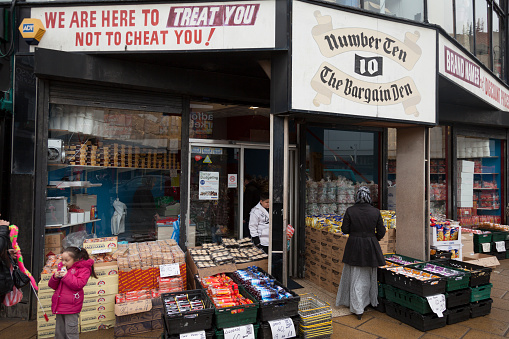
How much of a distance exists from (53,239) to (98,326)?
5.23 ft

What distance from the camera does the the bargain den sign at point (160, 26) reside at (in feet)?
15.9

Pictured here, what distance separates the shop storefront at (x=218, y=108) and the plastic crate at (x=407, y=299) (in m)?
1.30

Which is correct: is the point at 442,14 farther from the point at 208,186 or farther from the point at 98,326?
the point at 98,326

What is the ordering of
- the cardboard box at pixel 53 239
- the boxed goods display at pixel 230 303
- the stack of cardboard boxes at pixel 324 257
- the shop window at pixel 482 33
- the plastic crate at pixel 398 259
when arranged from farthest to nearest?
1. the shop window at pixel 482 33
2. the stack of cardboard boxes at pixel 324 257
3. the plastic crate at pixel 398 259
4. the cardboard box at pixel 53 239
5. the boxed goods display at pixel 230 303

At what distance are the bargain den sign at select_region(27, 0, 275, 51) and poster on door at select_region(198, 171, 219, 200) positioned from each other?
240 cm

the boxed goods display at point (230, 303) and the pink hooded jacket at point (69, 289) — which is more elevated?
the pink hooded jacket at point (69, 289)

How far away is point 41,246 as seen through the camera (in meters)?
5.08

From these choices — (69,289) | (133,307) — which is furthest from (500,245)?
(69,289)

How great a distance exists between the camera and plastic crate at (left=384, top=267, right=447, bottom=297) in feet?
14.9

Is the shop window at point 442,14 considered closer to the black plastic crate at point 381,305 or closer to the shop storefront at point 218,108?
the shop storefront at point 218,108

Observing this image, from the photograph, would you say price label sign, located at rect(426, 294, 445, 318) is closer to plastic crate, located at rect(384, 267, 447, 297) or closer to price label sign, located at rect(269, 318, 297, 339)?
plastic crate, located at rect(384, 267, 447, 297)

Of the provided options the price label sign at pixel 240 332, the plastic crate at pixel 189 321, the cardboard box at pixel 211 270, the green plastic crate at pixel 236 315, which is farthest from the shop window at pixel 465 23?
the plastic crate at pixel 189 321

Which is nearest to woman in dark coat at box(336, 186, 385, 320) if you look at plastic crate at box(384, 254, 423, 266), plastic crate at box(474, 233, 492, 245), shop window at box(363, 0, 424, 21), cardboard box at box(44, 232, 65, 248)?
plastic crate at box(384, 254, 423, 266)

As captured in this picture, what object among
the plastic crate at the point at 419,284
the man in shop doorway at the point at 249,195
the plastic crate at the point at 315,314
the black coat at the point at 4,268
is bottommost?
the plastic crate at the point at 315,314
